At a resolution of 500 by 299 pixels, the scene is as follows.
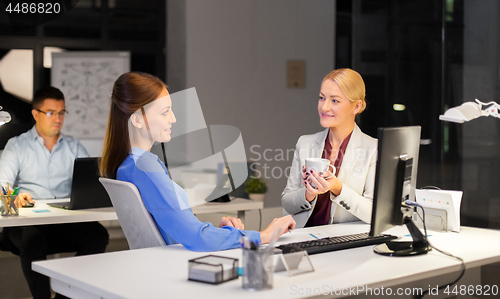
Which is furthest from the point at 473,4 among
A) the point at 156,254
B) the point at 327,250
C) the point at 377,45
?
the point at 156,254

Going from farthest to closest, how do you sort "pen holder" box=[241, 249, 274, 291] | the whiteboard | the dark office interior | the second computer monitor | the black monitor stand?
the whiteboard → the dark office interior → the black monitor stand → the second computer monitor → "pen holder" box=[241, 249, 274, 291]

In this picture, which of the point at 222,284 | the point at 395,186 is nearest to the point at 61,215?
the point at 222,284

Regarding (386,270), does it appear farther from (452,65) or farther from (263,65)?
(263,65)

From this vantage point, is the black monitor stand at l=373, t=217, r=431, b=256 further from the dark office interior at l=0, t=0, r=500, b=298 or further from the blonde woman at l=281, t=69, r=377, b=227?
the dark office interior at l=0, t=0, r=500, b=298

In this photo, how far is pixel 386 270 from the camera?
1350 mm

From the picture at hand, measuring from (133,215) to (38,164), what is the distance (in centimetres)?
213

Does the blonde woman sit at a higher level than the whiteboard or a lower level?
lower

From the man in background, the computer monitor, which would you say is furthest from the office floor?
the computer monitor

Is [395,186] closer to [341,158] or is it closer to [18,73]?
[341,158]

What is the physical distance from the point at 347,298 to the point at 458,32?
3.48 m

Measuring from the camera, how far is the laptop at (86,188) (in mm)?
2561

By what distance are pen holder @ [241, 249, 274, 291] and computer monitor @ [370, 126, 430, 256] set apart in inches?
17.4

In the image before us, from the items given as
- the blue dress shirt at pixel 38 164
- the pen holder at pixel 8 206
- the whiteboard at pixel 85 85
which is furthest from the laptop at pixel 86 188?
the whiteboard at pixel 85 85

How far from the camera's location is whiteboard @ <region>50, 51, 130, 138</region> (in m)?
4.86
